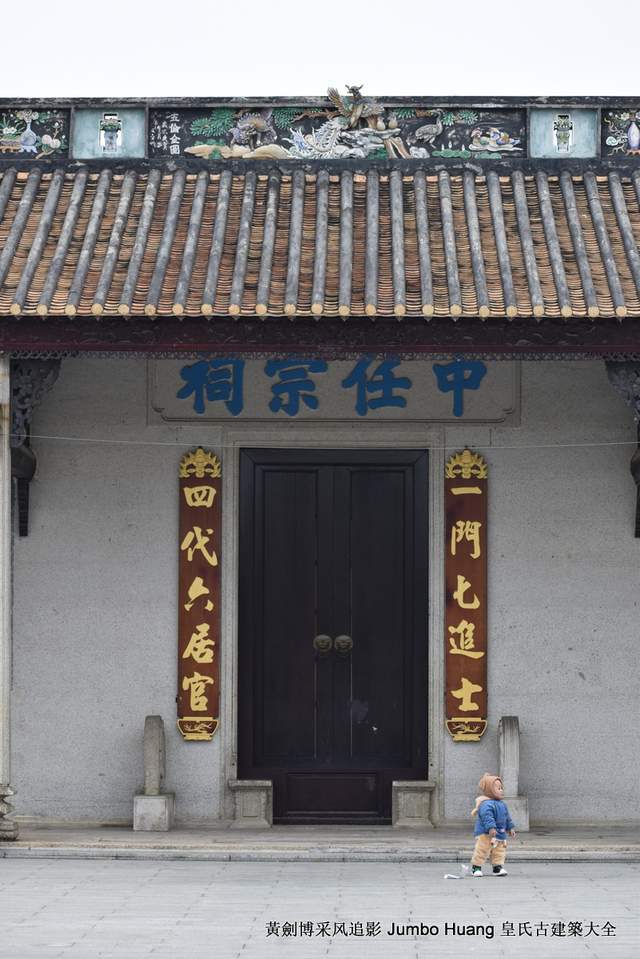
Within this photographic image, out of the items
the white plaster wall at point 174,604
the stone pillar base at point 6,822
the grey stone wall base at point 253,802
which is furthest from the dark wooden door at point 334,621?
the stone pillar base at point 6,822

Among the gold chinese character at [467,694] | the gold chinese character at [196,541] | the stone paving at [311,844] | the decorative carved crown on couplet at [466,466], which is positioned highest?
the decorative carved crown on couplet at [466,466]

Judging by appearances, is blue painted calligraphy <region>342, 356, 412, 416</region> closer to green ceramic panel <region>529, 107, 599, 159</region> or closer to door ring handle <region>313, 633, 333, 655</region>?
door ring handle <region>313, 633, 333, 655</region>

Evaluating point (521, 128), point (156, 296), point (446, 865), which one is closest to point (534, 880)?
point (446, 865)

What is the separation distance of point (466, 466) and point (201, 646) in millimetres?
2662

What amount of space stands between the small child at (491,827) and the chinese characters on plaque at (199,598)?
3.23 metres

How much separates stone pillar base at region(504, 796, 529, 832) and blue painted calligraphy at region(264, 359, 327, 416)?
3.60 metres

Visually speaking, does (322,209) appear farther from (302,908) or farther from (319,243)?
(302,908)

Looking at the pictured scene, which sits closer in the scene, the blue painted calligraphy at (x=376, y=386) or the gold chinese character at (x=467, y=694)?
the gold chinese character at (x=467, y=694)

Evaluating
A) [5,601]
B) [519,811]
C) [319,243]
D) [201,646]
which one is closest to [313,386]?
[319,243]

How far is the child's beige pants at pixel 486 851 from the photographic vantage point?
13641 mm

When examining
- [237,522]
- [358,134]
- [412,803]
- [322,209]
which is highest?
[358,134]

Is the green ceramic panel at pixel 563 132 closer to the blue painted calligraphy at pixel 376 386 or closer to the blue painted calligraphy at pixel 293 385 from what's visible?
the blue painted calligraphy at pixel 376 386

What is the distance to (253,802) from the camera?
1614cm

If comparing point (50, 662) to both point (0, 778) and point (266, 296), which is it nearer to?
point (0, 778)
